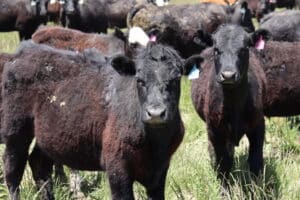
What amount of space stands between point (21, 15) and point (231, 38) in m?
11.4

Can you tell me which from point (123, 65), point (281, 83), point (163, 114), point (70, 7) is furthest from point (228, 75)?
point (70, 7)

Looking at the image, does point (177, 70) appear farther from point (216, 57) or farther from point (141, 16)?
point (141, 16)

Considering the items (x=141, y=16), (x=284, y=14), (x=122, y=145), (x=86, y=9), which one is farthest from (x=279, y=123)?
(x=86, y=9)

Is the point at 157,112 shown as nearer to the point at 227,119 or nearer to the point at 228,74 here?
the point at 228,74

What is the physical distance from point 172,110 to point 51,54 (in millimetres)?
1495

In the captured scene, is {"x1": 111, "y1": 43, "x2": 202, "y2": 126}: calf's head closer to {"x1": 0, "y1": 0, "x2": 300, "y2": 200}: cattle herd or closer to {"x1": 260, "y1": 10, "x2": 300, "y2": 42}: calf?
{"x1": 0, "y1": 0, "x2": 300, "y2": 200}: cattle herd

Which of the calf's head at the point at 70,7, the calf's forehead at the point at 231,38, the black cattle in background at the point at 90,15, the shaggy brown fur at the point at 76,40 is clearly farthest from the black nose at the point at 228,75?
the calf's head at the point at 70,7

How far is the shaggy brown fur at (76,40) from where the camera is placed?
349 inches

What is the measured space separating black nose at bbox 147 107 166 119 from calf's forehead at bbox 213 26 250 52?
1964 millimetres

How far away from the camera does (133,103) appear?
4.59 meters

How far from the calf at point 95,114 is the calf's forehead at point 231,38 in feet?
4.50

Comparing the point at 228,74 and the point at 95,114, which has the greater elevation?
the point at 228,74

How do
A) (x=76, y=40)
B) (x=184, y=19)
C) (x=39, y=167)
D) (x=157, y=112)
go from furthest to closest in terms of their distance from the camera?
(x=184, y=19), (x=76, y=40), (x=39, y=167), (x=157, y=112)

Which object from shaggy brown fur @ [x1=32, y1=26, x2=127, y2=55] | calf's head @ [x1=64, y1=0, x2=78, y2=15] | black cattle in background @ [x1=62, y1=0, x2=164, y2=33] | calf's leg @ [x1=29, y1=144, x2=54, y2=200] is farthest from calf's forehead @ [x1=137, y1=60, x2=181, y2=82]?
calf's head @ [x1=64, y1=0, x2=78, y2=15]
